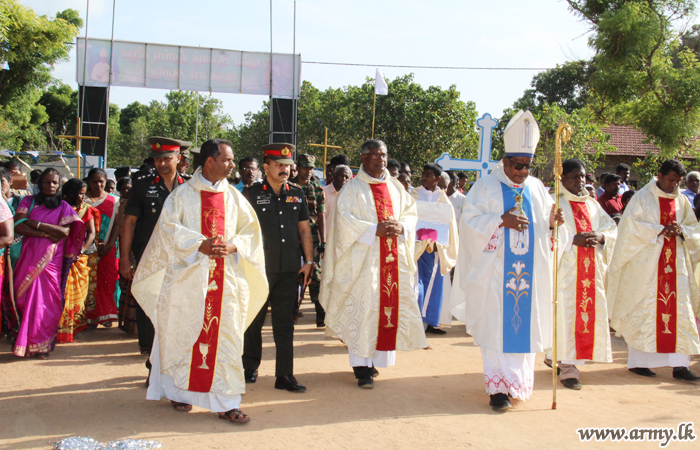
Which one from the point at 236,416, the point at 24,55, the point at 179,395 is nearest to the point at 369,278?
the point at 236,416

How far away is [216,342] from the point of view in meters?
4.44

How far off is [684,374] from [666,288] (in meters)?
0.87

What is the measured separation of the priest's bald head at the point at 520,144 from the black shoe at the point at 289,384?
8.40 feet

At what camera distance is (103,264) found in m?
7.89

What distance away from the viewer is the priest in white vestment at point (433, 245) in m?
7.41

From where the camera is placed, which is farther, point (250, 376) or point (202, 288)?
point (250, 376)

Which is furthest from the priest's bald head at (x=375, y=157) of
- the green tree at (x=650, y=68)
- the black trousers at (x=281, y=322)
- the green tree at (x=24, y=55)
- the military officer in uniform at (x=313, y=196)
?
the green tree at (x=24, y=55)

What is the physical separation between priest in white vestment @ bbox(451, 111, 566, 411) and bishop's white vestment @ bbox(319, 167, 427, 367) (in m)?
0.64

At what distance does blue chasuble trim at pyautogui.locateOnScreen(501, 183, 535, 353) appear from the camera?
4922 mm

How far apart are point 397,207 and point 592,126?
15.4 metres

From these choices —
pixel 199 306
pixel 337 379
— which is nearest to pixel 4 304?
pixel 199 306

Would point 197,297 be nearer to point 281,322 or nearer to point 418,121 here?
point 281,322

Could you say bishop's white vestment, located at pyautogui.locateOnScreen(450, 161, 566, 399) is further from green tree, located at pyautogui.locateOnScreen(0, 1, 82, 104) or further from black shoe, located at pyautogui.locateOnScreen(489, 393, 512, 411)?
green tree, located at pyautogui.locateOnScreen(0, 1, 82, 104)

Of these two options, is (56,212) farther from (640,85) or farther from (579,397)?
(640,85)
